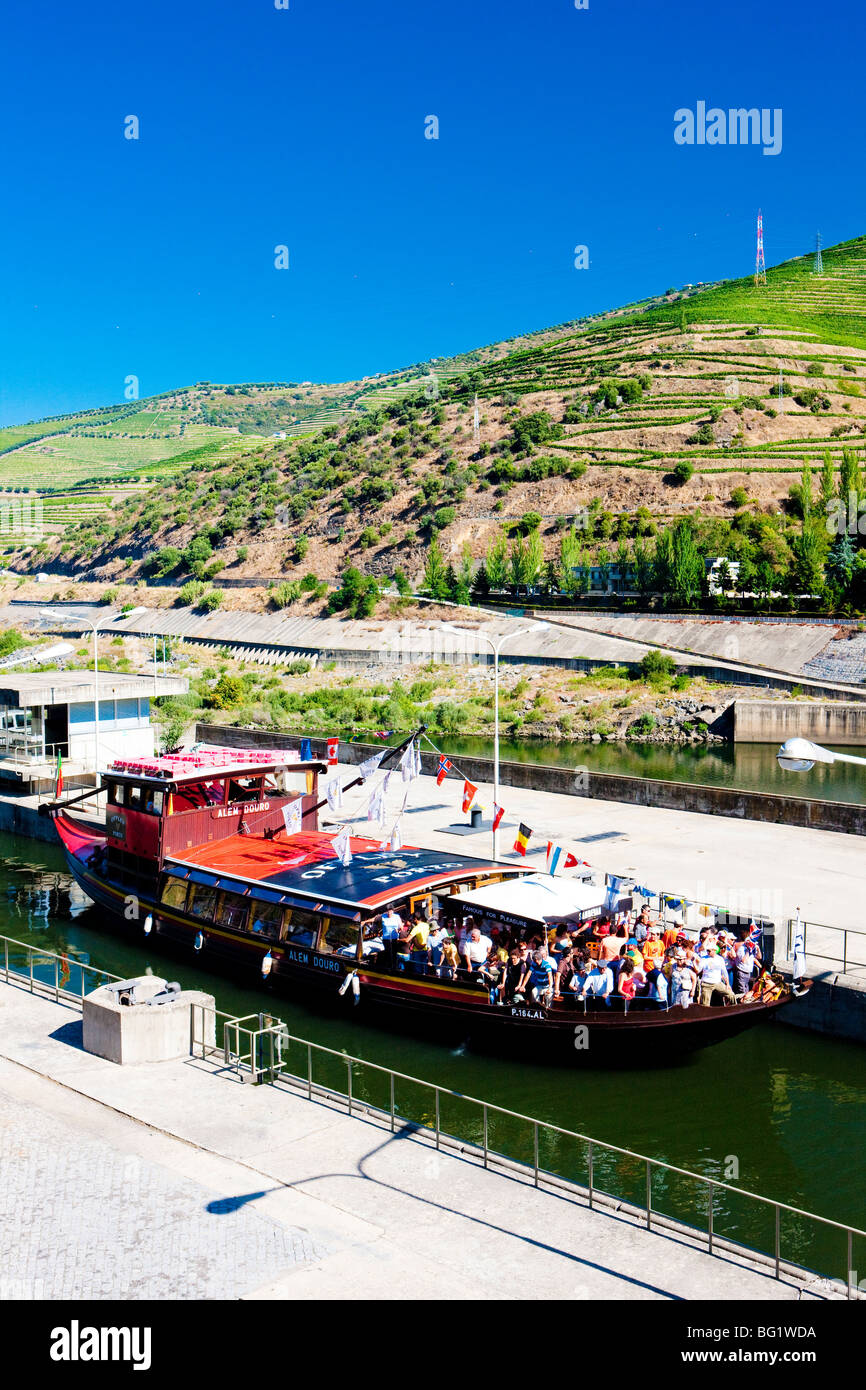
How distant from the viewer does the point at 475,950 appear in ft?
63.9

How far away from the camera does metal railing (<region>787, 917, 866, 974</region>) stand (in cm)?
1997

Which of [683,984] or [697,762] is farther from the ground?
[683,984]

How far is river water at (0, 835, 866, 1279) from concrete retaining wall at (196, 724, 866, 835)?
13.2 meters

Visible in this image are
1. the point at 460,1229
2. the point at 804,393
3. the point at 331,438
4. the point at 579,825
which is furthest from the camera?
the point at 331,438

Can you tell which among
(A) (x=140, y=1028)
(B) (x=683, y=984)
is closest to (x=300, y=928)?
(A) (x=140, y=1028)

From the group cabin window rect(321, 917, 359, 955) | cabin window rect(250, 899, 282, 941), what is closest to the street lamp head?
cabin window rect(321, 917, 359, 955)

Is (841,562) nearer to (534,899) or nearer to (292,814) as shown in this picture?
(292,814)

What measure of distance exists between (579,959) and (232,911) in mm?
8225

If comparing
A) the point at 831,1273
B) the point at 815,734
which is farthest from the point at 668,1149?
the point at 815,734

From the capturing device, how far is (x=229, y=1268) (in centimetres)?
1061

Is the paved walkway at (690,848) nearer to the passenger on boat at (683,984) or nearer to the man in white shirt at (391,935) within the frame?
the passenger on boat at (683,984)

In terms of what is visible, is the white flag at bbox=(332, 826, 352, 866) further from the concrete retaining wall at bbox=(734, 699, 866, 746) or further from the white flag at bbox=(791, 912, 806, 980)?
the concrete retaining wall at bbox=(734, 699, 866, 746)

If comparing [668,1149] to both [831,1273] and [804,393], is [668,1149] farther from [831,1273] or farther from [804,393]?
[804,393]
